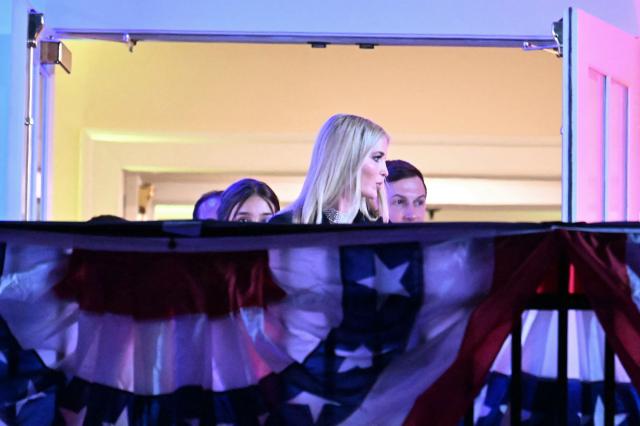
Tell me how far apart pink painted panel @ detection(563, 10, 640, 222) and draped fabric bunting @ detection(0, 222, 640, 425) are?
2051 millimetres

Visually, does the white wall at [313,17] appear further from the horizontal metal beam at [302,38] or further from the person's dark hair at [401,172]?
the person's dark hair at [401,172]

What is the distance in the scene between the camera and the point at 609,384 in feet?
7.99

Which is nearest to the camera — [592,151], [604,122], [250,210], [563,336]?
[563,336]

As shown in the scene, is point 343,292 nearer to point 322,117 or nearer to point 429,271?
point 429,271

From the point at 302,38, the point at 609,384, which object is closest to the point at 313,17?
the point at 302,38

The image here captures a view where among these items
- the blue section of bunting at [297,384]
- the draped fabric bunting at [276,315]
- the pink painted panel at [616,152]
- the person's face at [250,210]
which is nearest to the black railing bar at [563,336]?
the draped fabric bunting at [276,315]

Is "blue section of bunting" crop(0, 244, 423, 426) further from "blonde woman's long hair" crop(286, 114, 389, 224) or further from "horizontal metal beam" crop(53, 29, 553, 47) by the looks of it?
"horizontal metal beam" crop(53, 29, 553, 47)

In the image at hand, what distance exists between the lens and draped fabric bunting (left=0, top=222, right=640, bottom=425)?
238 centimetres

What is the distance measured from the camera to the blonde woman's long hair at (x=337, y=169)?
3521mm

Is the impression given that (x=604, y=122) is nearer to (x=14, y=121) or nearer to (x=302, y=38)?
(x=302, y=38)

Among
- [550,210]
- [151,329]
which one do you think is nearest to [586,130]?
[151,329]

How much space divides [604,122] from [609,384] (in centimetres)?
241

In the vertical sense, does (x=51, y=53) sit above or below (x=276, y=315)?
above

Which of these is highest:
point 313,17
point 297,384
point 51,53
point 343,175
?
point 313,17
